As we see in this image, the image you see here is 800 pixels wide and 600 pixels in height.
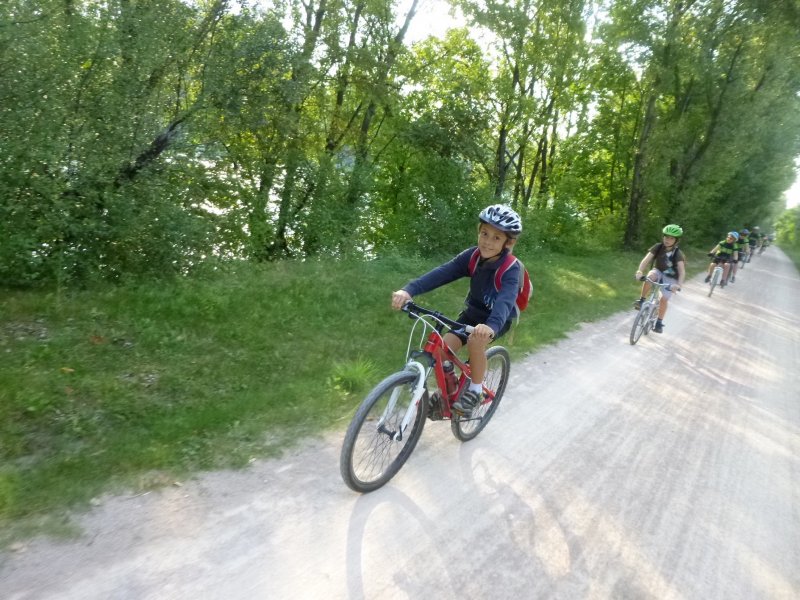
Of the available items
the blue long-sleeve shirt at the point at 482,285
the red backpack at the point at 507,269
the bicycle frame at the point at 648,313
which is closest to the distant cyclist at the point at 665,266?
the bicycle frame at the point at 648,313

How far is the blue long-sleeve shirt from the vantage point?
12.6ft

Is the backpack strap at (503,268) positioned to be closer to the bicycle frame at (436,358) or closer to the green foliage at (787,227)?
the bicycle frame at (436,358)

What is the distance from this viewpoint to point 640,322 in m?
8.76

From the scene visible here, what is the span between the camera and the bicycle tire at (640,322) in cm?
867

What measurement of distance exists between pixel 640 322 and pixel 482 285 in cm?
576

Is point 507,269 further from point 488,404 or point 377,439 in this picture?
point 377,439

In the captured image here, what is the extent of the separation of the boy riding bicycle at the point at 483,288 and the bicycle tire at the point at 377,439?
495 millimetres

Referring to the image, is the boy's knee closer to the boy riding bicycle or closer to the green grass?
the boy riding bicycle

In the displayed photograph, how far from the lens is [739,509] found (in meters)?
4.12

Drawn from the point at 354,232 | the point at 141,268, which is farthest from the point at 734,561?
the point at 354,232

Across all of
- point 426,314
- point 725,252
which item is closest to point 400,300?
point 426,314

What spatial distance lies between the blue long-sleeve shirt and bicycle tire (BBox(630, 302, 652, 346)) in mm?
5407

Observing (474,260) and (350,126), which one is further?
(350,126)

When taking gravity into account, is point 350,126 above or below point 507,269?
above
